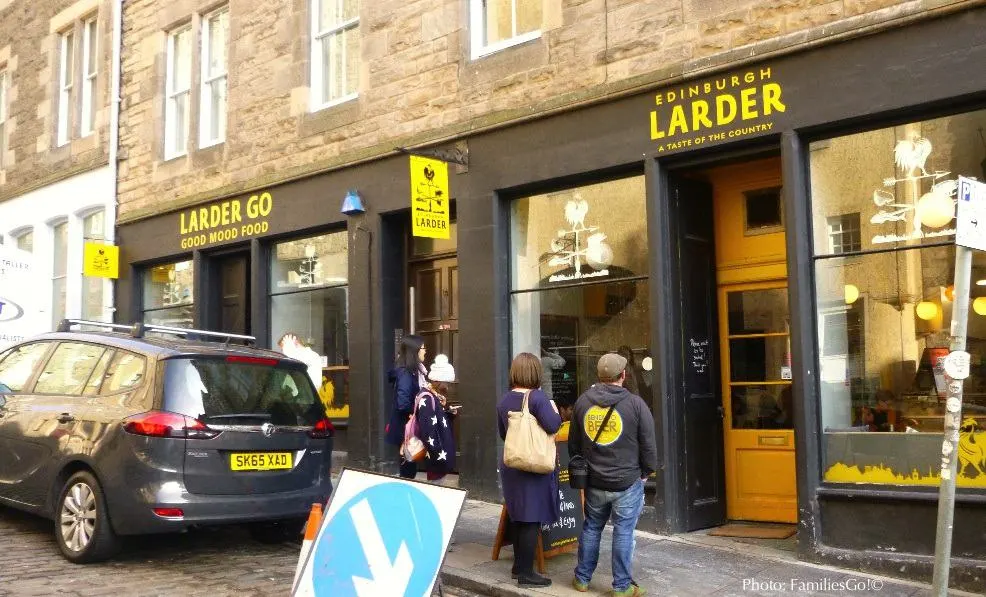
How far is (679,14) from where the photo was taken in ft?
27.1

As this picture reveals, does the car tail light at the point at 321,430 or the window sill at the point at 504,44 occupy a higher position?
the window sill at the point at 504,44

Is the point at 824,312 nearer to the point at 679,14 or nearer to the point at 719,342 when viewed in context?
the point at 719,342

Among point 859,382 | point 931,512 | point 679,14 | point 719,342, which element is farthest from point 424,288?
point 931,512

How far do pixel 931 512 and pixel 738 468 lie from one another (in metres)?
2.19

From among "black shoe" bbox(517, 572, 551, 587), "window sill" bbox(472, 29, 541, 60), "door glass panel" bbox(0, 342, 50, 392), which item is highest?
"window sill" bbox(472, 29, 541, 60)

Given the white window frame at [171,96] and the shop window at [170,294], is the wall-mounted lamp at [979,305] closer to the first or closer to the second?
the shop window at [170,294]

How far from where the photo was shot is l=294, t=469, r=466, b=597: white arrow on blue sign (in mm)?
4992

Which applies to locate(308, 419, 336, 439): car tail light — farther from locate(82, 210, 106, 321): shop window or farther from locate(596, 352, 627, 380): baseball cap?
locate(82, 210, 106, 321): shop window

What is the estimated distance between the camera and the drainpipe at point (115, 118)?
15.1m

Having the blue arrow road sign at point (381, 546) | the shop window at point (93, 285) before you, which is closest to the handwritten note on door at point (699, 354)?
the blue arrow road sign at point (381, 546)

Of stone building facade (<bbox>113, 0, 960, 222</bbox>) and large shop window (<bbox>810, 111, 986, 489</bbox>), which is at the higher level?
stone building facade (<bbox>113, 0, 960, 222</bbox>)

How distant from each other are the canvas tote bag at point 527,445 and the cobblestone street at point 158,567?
111cm

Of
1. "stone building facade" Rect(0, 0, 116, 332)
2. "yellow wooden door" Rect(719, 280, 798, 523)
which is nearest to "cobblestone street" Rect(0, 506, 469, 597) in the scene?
"yellow wooden door" Rect(719, 280, 798, 523)

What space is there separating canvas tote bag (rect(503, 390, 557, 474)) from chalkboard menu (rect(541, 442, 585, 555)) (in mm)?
913
